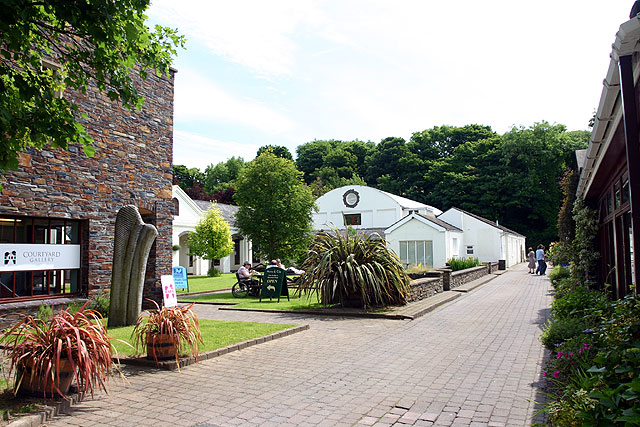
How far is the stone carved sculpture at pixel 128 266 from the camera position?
1020cm

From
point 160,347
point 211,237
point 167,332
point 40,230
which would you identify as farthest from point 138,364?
point 211,237

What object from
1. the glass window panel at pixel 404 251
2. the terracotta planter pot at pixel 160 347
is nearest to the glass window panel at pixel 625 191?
the terracotta planter pot at pixel 160 347

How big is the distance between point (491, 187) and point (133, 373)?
60317 millimetres

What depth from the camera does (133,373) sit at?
669 cm

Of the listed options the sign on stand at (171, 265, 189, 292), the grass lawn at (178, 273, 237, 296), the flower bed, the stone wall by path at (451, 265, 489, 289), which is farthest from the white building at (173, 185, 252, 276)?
the flower bed

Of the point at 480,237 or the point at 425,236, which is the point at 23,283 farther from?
the point at 480,237

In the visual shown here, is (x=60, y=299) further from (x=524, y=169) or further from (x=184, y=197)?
(x=524, y=169)

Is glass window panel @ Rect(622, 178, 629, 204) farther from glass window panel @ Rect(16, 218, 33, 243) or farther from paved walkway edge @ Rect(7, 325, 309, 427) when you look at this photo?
glass window panel @ Rect(16, 218, 33, 243)

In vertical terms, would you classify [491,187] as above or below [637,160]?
above

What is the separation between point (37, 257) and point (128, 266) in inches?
92.6

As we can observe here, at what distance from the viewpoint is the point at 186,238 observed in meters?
35.8

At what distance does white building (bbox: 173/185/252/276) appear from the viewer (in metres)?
33.1

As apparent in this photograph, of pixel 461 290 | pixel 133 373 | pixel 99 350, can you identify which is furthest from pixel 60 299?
pixel 461 290

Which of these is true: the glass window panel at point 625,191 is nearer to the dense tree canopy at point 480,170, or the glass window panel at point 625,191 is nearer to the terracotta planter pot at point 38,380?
A: the terracotta planter pot at point 38,380
